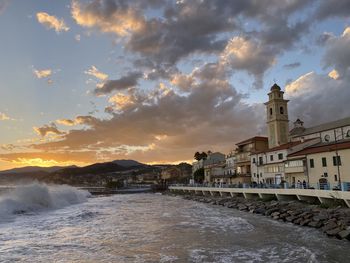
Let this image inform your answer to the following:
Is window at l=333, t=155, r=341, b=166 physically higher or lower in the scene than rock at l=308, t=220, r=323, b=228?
higher

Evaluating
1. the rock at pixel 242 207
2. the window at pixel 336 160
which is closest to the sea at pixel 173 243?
the rock at pixel 242 207

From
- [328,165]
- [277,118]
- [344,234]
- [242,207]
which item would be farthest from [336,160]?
[277,118]

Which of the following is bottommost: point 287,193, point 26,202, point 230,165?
point 26,202

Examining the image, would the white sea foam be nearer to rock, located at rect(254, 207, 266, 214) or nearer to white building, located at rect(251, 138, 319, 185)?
rock, located at rect(254, 207, 266, 214)

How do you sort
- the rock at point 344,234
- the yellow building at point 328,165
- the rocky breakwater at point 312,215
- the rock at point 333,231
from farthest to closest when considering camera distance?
the yellow building at point 328,165 < the rocky breakwater at point 312,215 < the rock at point 333,231 < the rock at point 344,234

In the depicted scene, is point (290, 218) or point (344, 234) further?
point (290, 218)

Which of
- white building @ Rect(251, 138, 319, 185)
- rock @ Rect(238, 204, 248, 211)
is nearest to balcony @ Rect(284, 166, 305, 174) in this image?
white building @ Rect(251, 138, 319, 185)

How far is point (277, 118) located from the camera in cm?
7425

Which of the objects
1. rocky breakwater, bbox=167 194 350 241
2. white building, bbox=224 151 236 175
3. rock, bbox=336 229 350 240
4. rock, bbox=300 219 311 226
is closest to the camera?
rock, bbox=336 229 350 240

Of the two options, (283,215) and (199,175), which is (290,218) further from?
(199,175)

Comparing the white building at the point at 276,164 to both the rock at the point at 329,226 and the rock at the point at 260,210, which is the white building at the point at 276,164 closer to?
the rock at the point at 260,210

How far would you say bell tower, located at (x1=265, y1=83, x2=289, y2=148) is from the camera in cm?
7375

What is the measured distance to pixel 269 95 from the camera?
77125mm

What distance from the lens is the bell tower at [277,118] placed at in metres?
73.8
